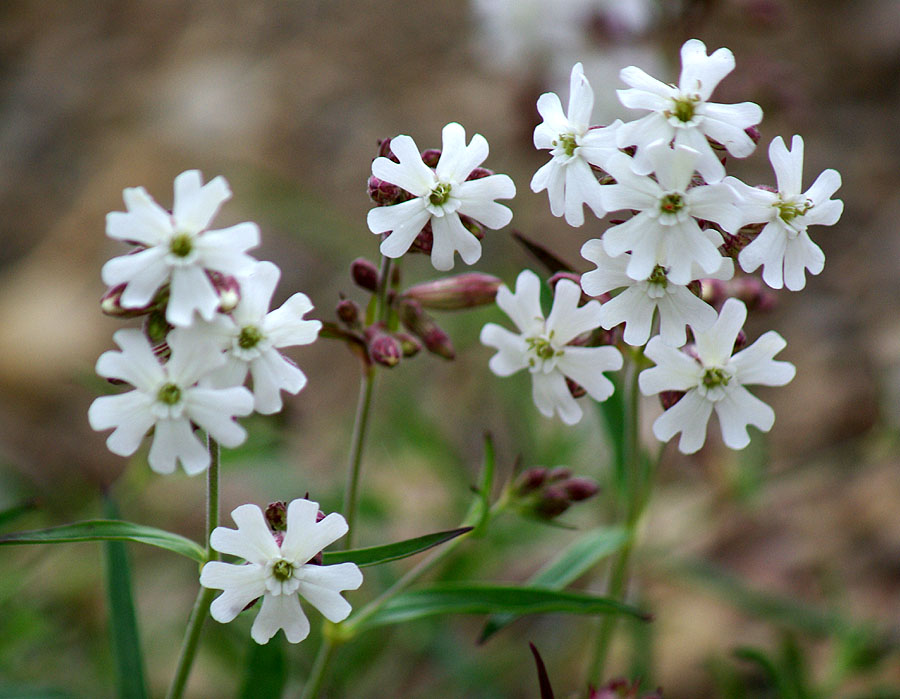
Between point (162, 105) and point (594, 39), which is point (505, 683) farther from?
point (162, 105)

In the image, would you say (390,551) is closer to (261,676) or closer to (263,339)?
(263,339)

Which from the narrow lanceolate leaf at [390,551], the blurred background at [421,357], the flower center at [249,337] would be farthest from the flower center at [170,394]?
the blurred background at [421,357]

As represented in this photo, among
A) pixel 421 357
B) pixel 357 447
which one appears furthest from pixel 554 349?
pixel 421 357

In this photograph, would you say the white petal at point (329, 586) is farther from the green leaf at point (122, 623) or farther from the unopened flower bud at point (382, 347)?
the green leaf at point (122, 623)

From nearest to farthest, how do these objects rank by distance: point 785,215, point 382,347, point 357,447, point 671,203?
point 671,203 < point 785,215 < point 382,347 < point 357,447

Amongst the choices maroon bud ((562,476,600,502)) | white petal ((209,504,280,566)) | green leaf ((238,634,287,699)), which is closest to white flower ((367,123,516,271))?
white petal ((209,504,280,566))

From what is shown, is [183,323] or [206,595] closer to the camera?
[183,323]
